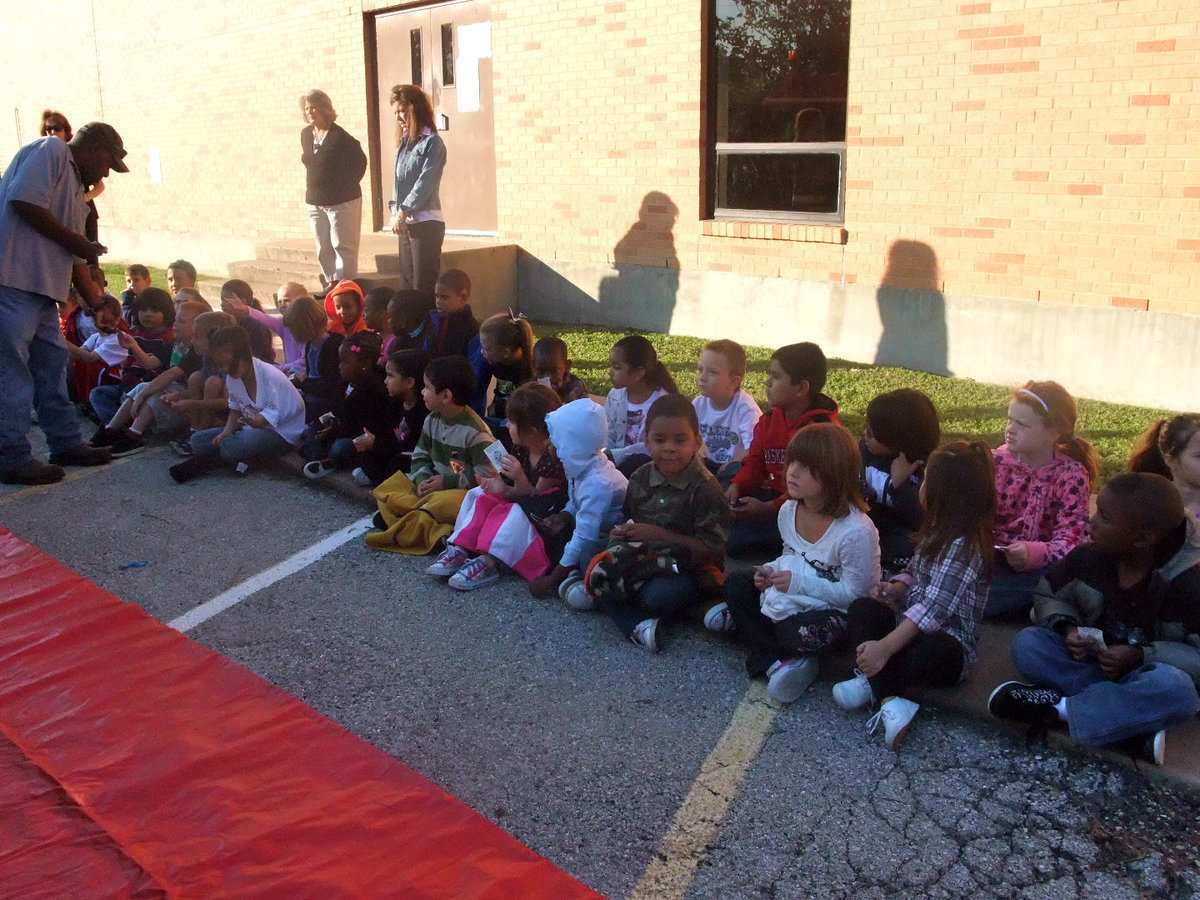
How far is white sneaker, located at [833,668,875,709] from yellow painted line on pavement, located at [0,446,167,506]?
506 centimetres

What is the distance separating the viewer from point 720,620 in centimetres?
420

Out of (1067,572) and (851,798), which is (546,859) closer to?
(851,798)

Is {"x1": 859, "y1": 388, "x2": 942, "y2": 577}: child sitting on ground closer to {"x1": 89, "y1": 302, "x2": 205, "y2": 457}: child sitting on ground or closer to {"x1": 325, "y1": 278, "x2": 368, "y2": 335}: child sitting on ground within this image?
{"x1": 325, "y1": 278, "x2": 368, "y2": 335}: child sitting on ground

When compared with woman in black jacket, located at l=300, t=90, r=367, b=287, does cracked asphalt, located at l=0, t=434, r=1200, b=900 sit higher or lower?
lower

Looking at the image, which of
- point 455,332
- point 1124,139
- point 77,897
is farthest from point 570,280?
point 77,897

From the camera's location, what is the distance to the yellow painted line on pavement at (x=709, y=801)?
2.96m

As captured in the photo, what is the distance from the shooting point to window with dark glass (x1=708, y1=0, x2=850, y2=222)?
28.9ft

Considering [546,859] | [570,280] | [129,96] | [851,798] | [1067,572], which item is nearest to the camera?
[546,859]

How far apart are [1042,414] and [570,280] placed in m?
7.14

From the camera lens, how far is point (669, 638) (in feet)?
14.3

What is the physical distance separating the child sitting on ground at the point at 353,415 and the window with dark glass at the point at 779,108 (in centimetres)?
429

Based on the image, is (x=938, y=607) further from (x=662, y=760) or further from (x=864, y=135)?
(x=864, y=135)

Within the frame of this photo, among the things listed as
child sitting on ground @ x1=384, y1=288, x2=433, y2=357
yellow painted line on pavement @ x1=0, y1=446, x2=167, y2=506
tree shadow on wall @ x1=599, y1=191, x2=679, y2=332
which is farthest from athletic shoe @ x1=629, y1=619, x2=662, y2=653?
tree shadow on wall @ x1=599, y1=191, x2=679, y2=332

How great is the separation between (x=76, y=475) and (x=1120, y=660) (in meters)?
6.05
